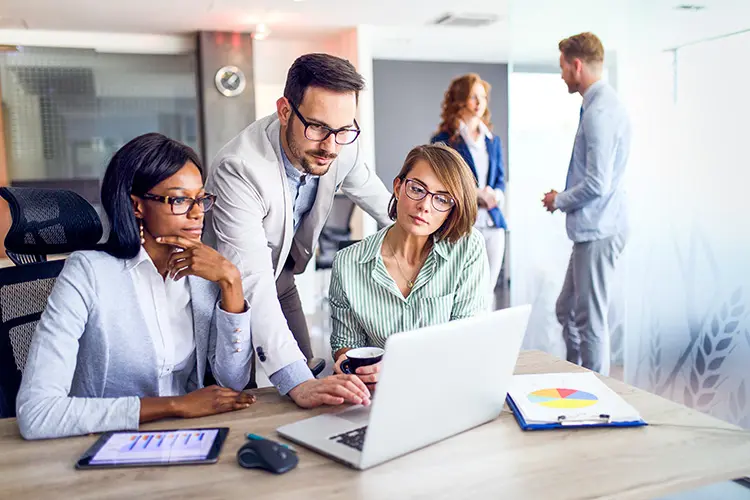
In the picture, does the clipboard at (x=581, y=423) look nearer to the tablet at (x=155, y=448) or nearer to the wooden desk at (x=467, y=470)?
the wooden desk at (x=467, y=470)

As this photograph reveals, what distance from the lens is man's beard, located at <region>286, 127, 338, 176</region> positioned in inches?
72.4

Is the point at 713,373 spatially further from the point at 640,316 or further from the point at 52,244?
the point at 52,244

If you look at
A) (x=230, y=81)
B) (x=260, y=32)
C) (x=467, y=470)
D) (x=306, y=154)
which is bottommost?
(x=467, y=470)

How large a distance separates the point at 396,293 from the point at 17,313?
0.90 meters

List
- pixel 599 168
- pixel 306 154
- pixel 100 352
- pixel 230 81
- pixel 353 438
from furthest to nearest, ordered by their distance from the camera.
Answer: pixel 230 81
pixel 599 168
pixel 306 154
pixel 100 352
pixel 353 438

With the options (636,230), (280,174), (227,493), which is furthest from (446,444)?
(636,230)

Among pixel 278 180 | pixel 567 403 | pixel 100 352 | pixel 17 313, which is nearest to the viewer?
pixel 567 403

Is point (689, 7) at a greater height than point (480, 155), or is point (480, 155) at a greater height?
point (689, 7)

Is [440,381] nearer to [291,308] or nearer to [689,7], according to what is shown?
[291,308]

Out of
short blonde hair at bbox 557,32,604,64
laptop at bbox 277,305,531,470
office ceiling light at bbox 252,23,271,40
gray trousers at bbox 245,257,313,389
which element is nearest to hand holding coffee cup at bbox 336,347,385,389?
laptop at bbox 277,305,531,470

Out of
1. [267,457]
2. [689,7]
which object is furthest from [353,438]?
[689,7]

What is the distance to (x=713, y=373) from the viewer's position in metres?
2.65

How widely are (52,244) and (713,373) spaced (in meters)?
2.37

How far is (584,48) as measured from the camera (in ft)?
10.1
